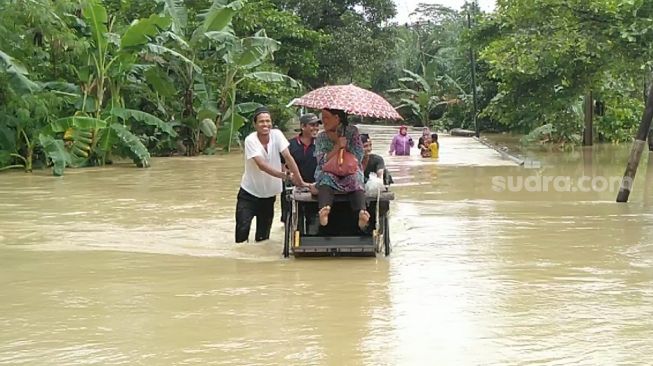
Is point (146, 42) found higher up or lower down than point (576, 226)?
higher up

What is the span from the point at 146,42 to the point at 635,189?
11422 millimetres

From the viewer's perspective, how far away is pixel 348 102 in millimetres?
7941

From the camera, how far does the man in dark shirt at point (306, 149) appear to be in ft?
29.5

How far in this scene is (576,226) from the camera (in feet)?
33.9

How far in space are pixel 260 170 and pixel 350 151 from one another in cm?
95

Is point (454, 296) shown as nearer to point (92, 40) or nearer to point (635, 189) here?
point (635, 189)

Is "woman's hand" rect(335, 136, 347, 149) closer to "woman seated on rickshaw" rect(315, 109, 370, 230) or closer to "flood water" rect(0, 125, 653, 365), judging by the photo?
"woman seated on rickshaw" rect(315, 109, 370, 230)

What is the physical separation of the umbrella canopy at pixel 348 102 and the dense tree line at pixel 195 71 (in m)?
9.54

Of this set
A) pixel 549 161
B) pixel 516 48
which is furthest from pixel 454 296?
pixel 549 161

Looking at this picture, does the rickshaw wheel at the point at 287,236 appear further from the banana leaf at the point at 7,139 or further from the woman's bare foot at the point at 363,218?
the banana leaf at the point at 7,139

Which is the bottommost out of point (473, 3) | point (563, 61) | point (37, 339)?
point (37, 339)

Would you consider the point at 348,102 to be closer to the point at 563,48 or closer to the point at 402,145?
the point at 563,48

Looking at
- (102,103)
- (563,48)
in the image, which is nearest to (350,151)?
(563,48)

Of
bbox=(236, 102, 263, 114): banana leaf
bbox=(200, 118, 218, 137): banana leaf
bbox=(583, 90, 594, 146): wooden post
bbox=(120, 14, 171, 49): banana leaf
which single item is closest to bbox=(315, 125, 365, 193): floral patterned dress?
bbox=(120, 14, 171, 49): banana leaf
